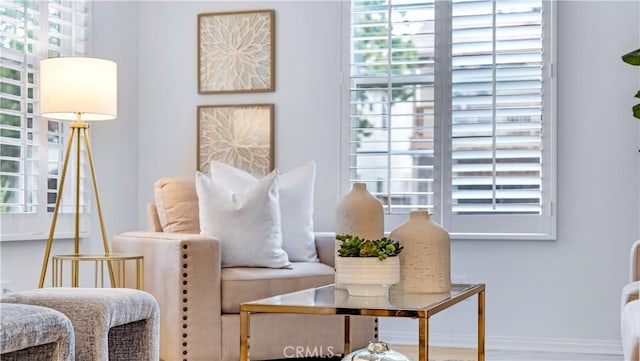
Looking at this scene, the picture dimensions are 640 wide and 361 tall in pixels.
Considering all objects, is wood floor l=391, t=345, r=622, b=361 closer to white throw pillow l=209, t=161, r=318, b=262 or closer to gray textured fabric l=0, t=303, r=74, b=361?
white throw pillow l=209, t=161, r=318, b=262

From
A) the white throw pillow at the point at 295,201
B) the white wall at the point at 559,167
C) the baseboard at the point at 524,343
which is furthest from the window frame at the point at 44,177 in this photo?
the baseboard at the point at 524,343

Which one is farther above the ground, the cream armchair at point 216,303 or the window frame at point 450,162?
the window frame at point 450,162

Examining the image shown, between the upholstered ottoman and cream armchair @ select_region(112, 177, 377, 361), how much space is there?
1.09m

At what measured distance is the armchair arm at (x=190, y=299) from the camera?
3820 mm

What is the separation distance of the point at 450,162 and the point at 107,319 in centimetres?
271

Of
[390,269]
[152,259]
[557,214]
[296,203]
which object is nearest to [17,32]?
[152,259]

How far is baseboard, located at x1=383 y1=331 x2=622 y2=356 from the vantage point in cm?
459

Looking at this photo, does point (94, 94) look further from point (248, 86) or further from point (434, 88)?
point (434, 88)

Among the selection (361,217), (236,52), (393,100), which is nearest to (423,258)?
(361,217)

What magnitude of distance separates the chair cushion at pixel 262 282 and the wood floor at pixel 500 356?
27.2 inches

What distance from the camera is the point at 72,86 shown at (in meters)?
4.03

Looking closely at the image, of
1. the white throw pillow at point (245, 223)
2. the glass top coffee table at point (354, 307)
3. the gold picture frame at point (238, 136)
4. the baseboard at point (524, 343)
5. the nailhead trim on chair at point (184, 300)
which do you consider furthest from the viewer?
the gold picture frame at point (238, 136)

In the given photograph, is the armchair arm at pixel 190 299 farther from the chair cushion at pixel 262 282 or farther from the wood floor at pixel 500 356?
the wood floor at pixel 500 356

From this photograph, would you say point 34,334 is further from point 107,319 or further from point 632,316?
point 632,316
